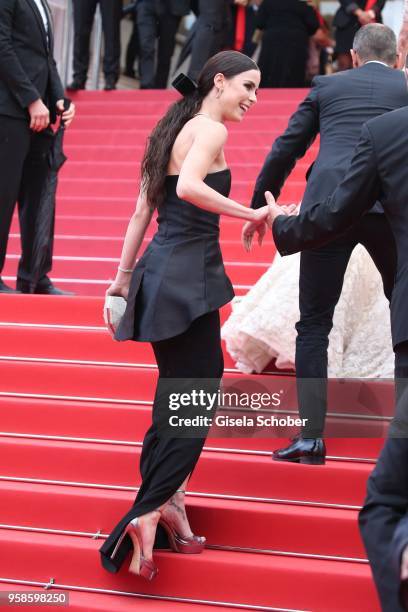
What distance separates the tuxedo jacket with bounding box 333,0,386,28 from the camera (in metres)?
9.26

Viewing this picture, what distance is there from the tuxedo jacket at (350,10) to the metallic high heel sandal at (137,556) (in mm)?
6841

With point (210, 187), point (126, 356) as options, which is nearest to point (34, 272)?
point (126, 356)

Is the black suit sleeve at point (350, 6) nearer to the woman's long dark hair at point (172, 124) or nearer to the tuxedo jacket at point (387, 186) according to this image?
the woman's long dark hair at point (172, 124)

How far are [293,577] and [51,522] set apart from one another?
981mm

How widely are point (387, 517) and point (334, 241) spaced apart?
73.0 inches

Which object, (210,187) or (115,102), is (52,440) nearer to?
(210,187)

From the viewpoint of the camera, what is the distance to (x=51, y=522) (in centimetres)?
396

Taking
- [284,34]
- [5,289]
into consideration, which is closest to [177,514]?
[5,289]

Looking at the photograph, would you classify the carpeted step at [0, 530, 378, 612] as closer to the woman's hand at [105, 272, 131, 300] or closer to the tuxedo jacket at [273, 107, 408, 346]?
the woman's hand at [105, 272, 131, 300]

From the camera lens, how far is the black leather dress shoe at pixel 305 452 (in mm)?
4012

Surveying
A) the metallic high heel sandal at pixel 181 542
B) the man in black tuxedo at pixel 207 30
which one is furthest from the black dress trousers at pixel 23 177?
the man in black tuxedo at pixel 207 30

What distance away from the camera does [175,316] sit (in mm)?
3451

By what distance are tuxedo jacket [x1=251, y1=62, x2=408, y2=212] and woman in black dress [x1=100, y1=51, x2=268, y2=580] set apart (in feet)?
Answer: 1.69

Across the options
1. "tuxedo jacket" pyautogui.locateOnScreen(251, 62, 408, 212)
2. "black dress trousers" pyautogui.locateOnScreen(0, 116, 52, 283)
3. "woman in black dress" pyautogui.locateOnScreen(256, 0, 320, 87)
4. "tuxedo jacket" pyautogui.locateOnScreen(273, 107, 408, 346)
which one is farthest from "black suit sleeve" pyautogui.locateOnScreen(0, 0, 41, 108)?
"woman in black dress" pyautogui.locateOnScreen(256, 0, 320, 87)
